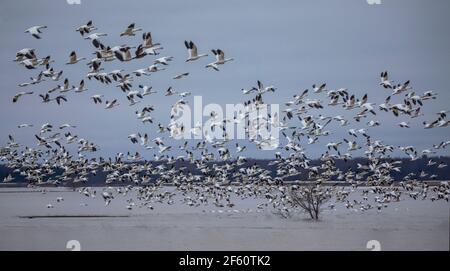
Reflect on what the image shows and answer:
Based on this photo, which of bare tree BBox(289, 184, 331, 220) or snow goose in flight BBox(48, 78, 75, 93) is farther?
bare tree BBox(289, 184, 331, 220)

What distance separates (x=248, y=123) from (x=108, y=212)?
16.0m

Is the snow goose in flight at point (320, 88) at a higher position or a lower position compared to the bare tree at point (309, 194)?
higher

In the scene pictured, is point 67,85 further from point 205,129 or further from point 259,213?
point 259,213

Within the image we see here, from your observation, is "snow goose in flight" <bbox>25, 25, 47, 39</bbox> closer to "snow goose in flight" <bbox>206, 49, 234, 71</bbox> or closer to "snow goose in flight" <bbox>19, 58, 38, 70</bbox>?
"snow goose in flight" <bbox>19, 58, 38, 70</bbox>

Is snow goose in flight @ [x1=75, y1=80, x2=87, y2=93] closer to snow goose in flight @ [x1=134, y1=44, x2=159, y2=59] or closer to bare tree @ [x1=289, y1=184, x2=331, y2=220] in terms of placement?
snow goose in flight @ [x1=134, y1=44, x2=159, y2=59]

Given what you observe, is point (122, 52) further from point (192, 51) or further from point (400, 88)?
point (400, 88)

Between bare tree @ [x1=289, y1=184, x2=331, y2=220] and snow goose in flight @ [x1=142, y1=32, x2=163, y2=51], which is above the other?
snow goose in flight @ [x1=142, y1=32, x2=163, y2=51]

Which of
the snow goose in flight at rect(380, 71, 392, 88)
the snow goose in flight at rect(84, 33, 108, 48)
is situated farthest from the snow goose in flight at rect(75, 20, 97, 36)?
the snow goose in flight at rect(380, 71, 392, 88)

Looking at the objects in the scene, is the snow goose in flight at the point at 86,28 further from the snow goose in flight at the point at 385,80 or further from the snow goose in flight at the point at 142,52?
the snow goose in flight at the point at 385,80

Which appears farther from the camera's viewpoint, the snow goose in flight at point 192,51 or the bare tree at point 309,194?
the bare tree at point 309,194

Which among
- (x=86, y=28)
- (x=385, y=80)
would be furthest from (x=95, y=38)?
(x=385, y=80)

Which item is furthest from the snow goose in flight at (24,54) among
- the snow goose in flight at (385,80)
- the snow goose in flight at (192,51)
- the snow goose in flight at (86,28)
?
the snow goose in flight at (385,80)
